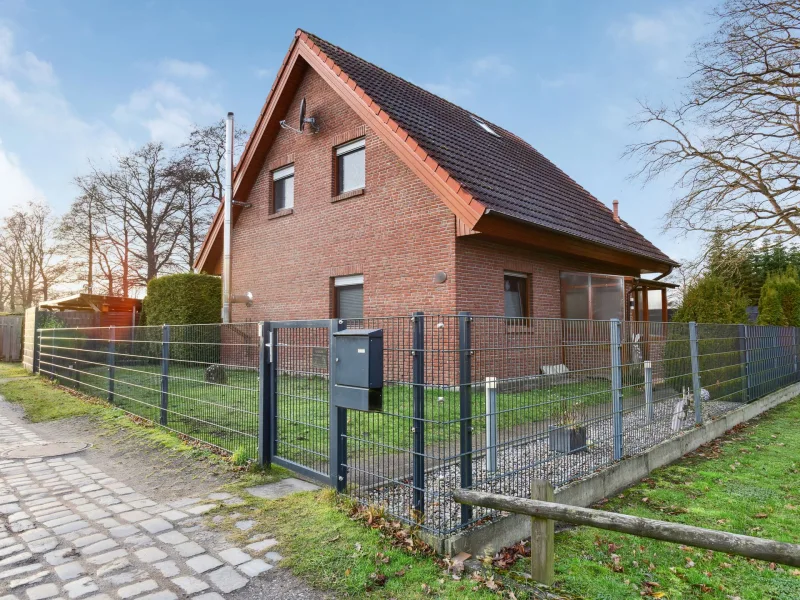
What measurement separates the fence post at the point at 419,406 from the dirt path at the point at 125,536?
913mm

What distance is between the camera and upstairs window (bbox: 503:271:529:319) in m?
10.7

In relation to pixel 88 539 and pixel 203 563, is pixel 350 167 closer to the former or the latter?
pixel 88 539

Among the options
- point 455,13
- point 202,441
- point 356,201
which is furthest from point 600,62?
point 202,441

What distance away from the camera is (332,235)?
468 inches

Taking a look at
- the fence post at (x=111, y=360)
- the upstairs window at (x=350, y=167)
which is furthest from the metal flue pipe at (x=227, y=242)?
the fence post at (x=111, y=360)

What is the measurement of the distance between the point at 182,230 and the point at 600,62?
2403cm

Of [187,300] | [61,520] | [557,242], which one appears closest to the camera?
[61,520]

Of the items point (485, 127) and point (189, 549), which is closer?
point (189, 549)

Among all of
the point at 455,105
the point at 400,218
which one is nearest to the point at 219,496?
the point at 400,218

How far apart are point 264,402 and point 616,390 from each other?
354 centimetres

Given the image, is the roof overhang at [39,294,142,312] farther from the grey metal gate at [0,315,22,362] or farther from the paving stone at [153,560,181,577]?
the paving stone at [153,560,181,577]

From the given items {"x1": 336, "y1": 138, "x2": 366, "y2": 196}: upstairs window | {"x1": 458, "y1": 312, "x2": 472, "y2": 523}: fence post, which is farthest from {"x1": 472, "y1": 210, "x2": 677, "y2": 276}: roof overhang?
{"x1": 458, "y1": 312, "x2": 472, "y2": 523}: fence post

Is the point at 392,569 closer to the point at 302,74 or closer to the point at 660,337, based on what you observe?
the point at 660,337

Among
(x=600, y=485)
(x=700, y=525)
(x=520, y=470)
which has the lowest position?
(x=700, y=525)
